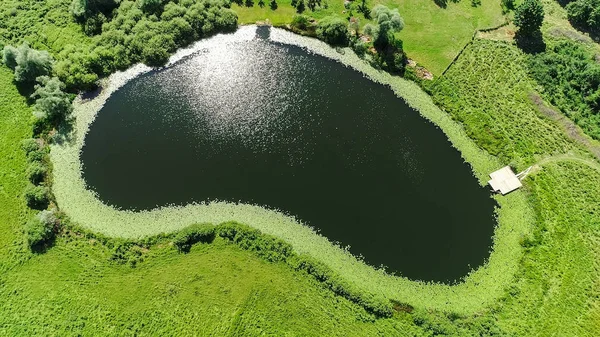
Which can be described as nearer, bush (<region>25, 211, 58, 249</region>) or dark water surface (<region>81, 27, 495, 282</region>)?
bush (<region>25, 211, 58, 249</region>)

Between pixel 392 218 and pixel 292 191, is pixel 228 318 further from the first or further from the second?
pixel 392 218

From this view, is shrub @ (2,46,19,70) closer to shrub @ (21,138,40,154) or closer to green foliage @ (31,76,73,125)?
green foliage @ (31,76,73,125)

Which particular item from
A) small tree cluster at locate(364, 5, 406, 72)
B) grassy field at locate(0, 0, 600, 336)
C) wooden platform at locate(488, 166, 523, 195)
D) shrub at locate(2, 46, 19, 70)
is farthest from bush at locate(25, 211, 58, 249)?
wooden platform at locate(488, 166, 523, 195)

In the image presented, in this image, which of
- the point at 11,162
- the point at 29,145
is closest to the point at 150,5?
the point at 29,145

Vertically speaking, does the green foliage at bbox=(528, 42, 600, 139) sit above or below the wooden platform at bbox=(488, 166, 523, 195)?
above

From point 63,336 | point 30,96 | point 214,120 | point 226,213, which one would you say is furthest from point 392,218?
point 30,96

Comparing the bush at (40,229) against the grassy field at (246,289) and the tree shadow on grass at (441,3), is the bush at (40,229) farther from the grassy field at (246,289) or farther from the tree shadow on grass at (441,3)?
the tree shadow on grass at (441,3)

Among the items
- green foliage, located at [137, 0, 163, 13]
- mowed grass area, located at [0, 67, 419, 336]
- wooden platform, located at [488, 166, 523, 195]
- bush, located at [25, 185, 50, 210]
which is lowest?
mowed grass area, located at [0, 67, 419, 336]

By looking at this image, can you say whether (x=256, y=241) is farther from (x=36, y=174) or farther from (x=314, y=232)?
(x=36, y=174)
